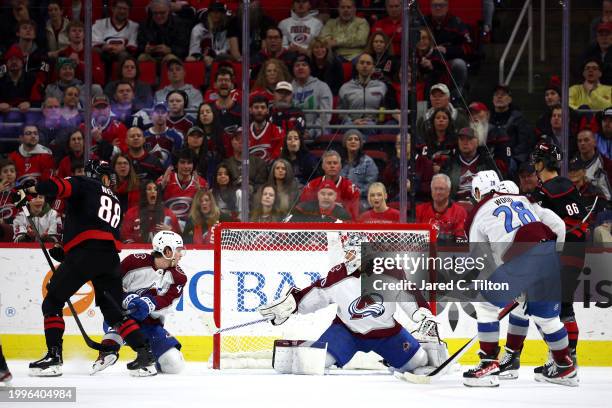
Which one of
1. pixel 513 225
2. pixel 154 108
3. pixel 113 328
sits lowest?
pixel 113 328

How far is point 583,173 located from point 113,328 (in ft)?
10.1

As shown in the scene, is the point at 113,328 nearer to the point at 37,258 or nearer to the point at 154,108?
the point at 37,258

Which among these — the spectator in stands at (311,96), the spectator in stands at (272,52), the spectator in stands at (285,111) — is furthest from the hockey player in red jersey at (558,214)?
the spectator in stands at (272,52)

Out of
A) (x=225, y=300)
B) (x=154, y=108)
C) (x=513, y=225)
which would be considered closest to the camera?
(x=513, y=225)

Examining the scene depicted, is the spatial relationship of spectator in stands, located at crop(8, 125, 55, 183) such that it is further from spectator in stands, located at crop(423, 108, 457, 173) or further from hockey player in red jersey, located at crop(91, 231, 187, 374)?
spectator in stands, located at crop(423, 108, 457, 173)

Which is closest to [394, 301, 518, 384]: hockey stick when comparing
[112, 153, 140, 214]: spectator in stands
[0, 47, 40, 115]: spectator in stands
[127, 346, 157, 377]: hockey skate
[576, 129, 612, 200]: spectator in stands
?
[127, 346, 157, 377]: hockey skate

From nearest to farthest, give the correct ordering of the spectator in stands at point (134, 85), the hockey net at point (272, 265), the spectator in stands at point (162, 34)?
the hockey net at point (272, 265)
the spectator in stands at point (134, 85)
the spectator in stands at point (162, 34)

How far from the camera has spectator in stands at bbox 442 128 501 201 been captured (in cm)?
757

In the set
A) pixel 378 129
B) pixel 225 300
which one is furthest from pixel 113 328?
pixel 378 129

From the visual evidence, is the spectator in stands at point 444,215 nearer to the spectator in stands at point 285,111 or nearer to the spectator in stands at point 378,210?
the spectator in stands at point 378,210

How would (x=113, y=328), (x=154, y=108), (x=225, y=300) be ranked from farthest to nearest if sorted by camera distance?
(x=154, y=108)
(x=225, y=300)
(x=113, y=328)

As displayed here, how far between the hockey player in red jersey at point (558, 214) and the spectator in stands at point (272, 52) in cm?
210

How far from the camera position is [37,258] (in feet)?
25.5

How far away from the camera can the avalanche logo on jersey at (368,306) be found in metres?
6.55
